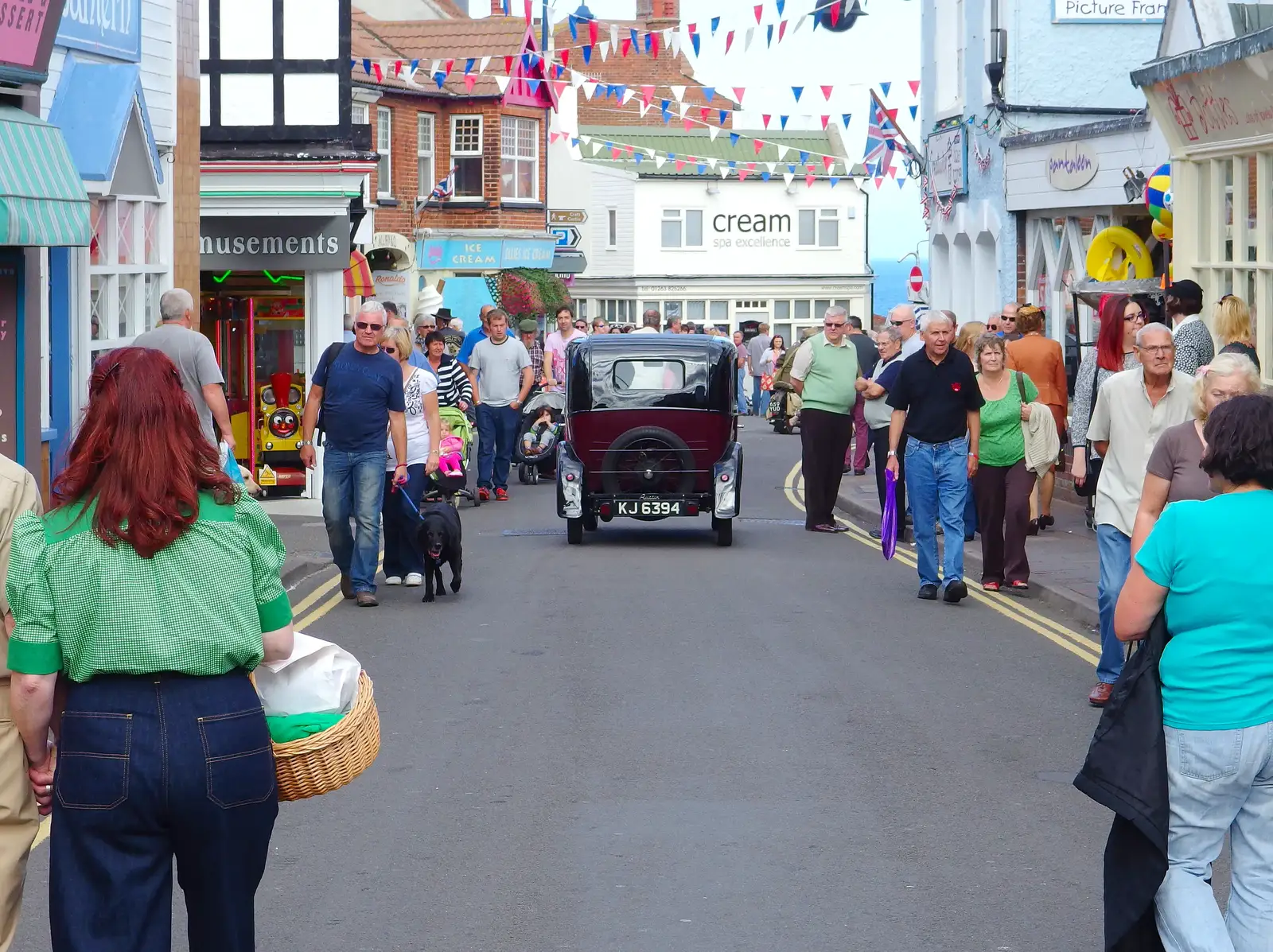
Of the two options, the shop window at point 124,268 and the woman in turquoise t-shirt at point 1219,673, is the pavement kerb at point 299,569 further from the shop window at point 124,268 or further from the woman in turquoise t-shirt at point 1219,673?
the woman in turquoise t-shirt at point 1219,673

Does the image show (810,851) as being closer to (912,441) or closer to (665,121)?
(912,441)

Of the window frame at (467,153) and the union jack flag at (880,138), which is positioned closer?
the union jack flag at (880,138)

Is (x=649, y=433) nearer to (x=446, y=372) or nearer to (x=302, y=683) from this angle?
(x=446, y=372)

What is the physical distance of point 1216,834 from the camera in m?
4.43

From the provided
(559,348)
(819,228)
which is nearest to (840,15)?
(559,348)

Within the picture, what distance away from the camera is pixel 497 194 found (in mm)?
43594

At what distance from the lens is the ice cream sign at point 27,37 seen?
12.4 m

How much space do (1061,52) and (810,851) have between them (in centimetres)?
1851

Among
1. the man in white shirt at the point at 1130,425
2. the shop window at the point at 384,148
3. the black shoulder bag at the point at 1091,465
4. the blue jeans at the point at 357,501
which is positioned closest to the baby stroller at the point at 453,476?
the blue jeans at the point at 357,501

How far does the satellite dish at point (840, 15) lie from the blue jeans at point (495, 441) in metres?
7.25

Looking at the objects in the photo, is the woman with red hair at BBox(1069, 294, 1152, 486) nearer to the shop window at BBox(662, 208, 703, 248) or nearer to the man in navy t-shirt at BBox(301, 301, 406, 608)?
the man in navy t-shirt at BBox(301, 301, 406, 608)

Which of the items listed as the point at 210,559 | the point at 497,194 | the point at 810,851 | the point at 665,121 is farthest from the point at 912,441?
the point at 665,121

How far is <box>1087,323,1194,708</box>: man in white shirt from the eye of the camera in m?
8.34

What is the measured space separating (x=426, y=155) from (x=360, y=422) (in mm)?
31538
